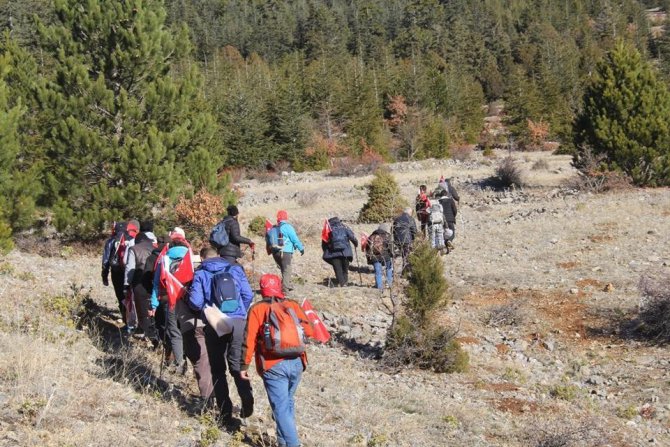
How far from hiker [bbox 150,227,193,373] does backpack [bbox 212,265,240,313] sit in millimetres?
826

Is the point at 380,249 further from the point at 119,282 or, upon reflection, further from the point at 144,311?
the point at 144,311

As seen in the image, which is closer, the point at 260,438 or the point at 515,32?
the point at 260,438

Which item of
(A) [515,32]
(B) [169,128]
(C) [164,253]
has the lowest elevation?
(C) [164,253]

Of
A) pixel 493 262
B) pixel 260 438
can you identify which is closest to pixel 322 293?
pixel 493 262

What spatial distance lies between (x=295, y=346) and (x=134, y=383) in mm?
2375

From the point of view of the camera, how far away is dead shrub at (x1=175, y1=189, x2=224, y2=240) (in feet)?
51.1

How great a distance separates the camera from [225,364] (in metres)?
5.64

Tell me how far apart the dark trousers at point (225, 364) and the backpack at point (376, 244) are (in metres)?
6.55

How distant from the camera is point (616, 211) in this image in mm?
18547

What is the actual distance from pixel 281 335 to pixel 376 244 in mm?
7369

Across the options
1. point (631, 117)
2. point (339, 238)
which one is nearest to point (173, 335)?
point (339, 238)

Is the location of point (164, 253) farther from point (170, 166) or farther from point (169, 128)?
point (169, 128)

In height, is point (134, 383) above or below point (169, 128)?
below

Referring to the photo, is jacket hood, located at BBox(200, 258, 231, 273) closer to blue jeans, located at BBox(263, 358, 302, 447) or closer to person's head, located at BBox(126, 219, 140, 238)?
blue jeans, located at BBox(263, 358, 302, 447)
